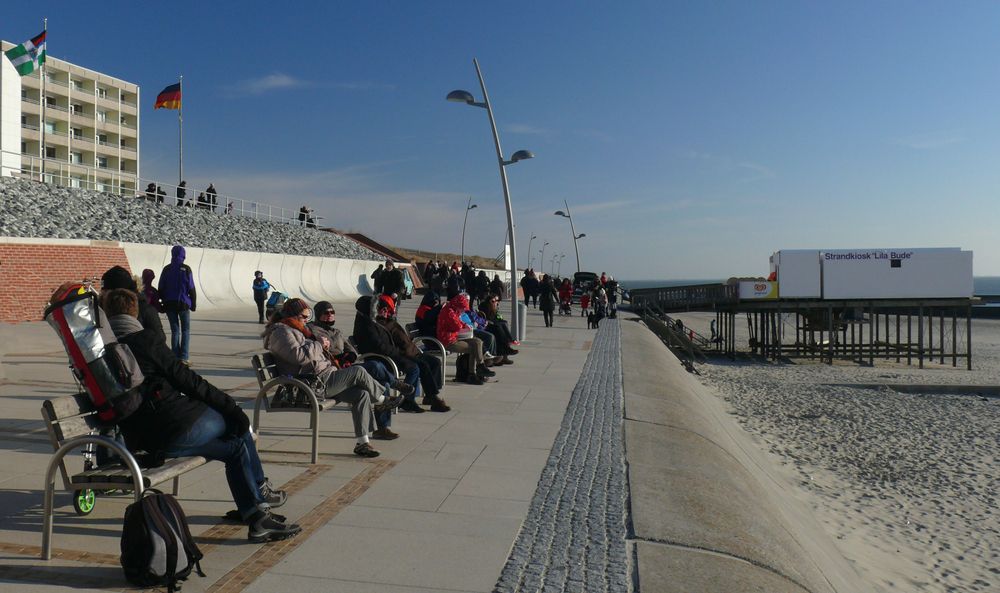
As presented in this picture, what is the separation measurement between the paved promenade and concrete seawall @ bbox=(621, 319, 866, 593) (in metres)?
0.22

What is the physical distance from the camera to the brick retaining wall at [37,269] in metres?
17.4

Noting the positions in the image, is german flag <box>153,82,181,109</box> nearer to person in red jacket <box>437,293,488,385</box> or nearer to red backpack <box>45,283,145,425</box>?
person in red jacket <box>437,293,488,385</box>

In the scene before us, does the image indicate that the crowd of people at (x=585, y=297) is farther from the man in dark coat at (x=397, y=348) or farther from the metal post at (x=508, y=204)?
the man in dark coat at (x=397, y=348)

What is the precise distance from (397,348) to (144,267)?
1681cm

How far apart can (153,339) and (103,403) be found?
0.43 m

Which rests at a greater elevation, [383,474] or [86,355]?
[86,355]

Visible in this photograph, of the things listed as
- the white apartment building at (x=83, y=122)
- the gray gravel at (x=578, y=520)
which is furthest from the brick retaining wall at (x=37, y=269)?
the white apartment building at (x=83, y=122)

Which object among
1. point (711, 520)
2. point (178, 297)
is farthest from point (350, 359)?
point (178, 297)

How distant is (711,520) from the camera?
18.1 ft

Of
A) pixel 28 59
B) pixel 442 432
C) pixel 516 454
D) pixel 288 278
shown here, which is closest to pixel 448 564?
pixel 516 454

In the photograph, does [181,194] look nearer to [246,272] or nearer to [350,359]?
[246,272]

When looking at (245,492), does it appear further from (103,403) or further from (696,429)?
(696,429)

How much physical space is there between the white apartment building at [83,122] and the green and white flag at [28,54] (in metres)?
25.3

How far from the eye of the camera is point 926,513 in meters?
9.36
